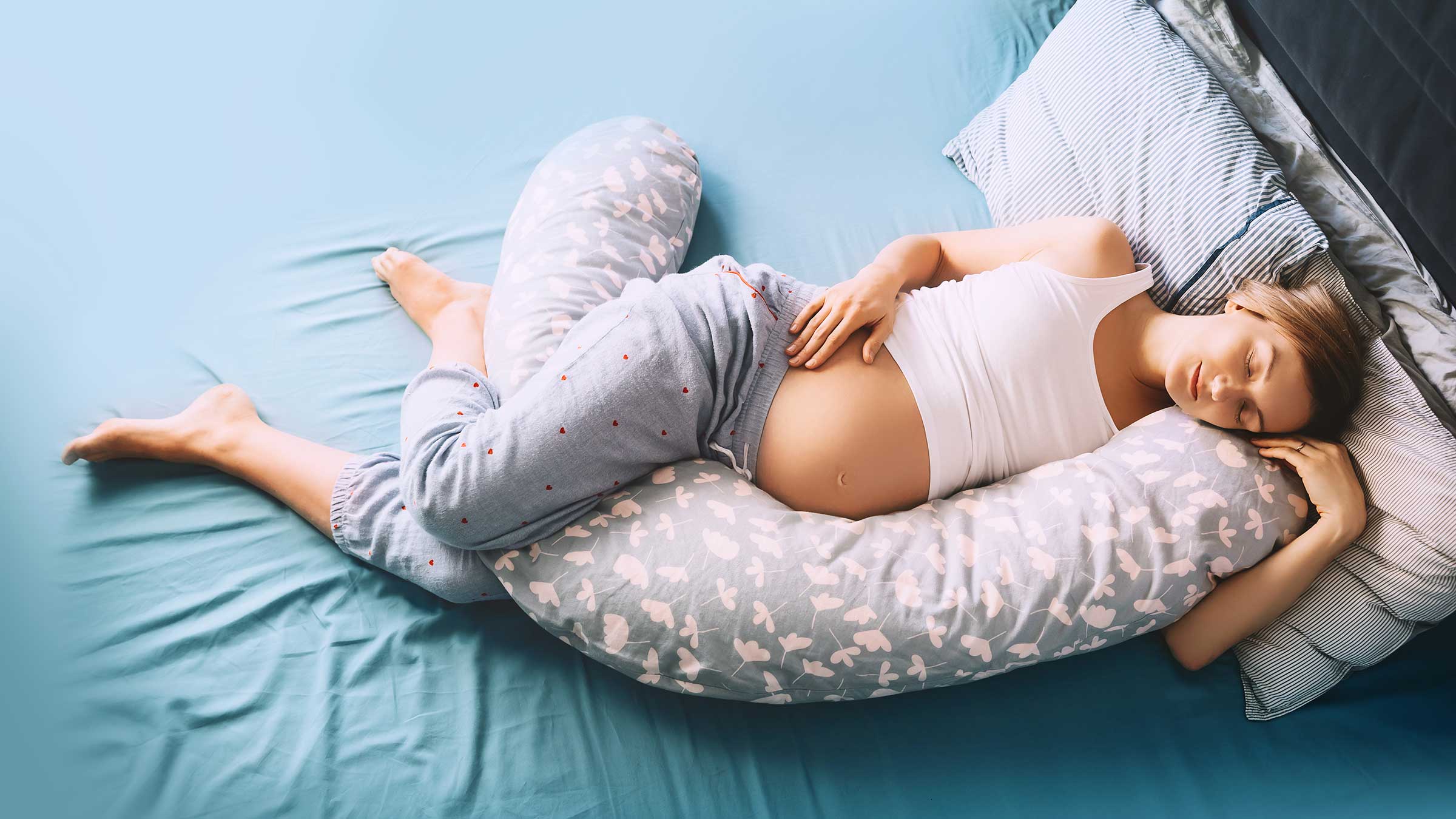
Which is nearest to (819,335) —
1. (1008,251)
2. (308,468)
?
(1008,251)

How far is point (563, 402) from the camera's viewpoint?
102cm

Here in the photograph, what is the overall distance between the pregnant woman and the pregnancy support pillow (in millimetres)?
51

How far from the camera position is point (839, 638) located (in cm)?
98

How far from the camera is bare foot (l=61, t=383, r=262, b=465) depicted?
45.3 inches

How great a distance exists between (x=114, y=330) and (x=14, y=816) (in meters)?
0.78

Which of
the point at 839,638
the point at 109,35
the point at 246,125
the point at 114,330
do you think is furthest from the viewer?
the point at 109,35

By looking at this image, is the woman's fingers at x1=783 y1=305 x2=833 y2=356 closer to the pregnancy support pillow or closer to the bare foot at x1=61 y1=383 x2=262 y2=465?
the pregnancy support pillow

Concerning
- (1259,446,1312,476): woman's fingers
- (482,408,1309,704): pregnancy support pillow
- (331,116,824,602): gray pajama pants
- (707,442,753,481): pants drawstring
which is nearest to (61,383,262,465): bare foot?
(331,116,824,602): gray pajama pants

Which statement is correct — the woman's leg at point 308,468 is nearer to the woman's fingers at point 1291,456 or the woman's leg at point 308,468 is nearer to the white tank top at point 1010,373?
the white tank top at point 1010,373

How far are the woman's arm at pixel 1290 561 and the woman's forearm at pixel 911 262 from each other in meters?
0.50

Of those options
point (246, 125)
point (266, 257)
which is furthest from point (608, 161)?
point (246, 125)

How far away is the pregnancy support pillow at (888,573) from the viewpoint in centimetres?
99

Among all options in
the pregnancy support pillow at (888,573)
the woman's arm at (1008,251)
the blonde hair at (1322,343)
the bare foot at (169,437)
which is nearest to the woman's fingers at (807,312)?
the woman's arm at (1008,251)

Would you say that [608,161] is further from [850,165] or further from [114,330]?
[114,330]
